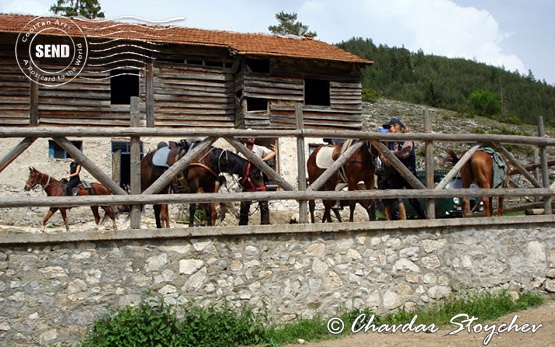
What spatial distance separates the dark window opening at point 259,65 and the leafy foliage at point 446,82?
164ft

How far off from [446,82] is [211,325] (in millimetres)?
88440

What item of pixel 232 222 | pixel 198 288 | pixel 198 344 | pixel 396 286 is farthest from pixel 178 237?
pixel 232 222

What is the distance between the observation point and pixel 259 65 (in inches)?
797

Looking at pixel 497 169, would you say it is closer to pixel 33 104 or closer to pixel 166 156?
pixel 166 156

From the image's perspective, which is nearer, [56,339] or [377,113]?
[56,339]

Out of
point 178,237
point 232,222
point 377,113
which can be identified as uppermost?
point 377,113

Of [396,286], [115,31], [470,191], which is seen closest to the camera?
[396,286]

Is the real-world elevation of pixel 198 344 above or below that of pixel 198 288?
below

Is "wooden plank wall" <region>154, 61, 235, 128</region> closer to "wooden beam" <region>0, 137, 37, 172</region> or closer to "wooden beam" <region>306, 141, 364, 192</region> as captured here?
"wooden beam" <region>306, 141, 364, 192</region>

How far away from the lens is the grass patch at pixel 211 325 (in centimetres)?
559

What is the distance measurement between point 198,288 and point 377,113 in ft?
115

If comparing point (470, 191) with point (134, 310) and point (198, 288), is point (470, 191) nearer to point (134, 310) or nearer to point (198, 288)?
point (198, 288)

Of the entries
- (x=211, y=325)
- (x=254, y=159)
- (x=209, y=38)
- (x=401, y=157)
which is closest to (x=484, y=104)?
(x=209, y=38)

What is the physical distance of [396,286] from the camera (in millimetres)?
6793
